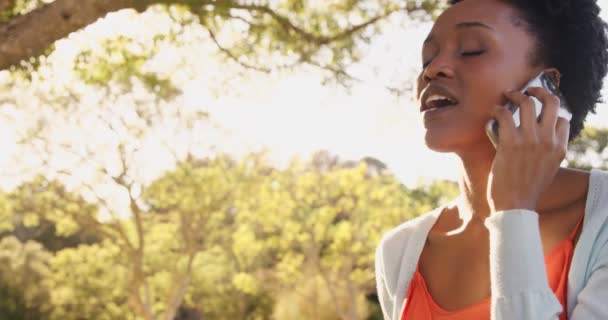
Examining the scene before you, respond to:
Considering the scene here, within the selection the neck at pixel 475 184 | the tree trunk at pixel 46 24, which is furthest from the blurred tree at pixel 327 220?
the neck at pixel 475 184

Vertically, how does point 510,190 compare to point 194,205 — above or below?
below

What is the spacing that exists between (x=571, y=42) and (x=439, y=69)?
0.34 meters

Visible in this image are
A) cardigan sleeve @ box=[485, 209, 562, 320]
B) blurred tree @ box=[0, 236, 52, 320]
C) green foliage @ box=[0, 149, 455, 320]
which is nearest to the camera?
cardigan sleeve @ box=[485, 209, 562, 320]

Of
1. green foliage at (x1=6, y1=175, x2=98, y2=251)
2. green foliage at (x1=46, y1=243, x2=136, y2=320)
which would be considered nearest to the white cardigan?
green foliage at (x1=6, y1=175, x2=98, y2=251)

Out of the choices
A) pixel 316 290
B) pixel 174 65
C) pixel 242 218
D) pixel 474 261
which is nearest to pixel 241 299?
pixel 316 290

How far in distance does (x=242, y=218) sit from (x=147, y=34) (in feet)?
68.1

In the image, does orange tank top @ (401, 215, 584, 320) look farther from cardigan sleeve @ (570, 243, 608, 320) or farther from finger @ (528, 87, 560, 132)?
finger @ (528, 87, 560, 132)

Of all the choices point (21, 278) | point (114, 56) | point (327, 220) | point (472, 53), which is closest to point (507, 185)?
point (472, 53)

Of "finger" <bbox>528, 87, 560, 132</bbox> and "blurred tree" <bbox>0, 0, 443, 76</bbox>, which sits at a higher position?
"blurred tree" <bbox>0, 0, 443, 76</bbox>

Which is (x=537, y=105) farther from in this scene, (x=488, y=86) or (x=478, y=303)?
(x=478, y=303)

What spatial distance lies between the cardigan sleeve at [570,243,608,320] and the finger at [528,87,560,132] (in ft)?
0.82

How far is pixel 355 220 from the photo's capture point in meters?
27.6

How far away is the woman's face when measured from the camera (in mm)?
1571

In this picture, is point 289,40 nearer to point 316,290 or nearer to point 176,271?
point 176,271
